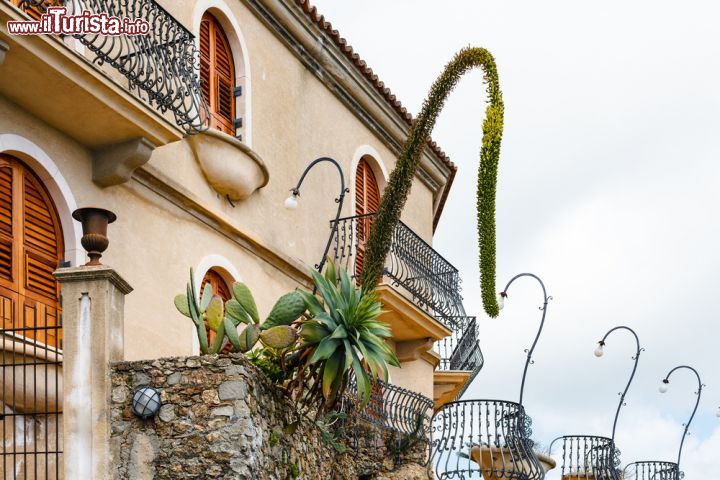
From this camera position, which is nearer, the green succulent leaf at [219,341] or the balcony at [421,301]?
the green succulent leaf at [219,341]

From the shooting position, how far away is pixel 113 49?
47.1 ft

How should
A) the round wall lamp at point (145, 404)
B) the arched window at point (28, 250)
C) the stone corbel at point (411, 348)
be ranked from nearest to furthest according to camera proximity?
the round wall lamp at point (145, 404) → the arched window at point (28, 250) → the stone corbel at point (411, 348)

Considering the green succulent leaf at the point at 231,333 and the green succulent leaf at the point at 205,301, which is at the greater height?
the green succulent leaf at the point at 205,301

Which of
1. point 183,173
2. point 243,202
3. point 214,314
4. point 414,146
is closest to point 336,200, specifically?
point 243,202

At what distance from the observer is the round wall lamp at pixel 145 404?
1145 centimetres

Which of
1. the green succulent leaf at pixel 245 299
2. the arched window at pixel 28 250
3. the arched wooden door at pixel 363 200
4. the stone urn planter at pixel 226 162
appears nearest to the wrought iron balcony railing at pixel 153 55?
the stone urn planter at pixel 226 162

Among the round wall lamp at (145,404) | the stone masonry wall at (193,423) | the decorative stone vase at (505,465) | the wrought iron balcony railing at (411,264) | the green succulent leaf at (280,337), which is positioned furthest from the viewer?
the wrought iron balcony railing at (411,264)

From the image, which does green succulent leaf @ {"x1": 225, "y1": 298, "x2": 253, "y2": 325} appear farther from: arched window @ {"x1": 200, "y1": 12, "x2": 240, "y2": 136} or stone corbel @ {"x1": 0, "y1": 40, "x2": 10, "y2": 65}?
arched window @ {"x1": 200, "y1": 12, "x2": 240, "y2": 136}

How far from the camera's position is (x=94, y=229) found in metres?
11.9

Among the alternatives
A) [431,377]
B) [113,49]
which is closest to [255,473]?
[113,49]

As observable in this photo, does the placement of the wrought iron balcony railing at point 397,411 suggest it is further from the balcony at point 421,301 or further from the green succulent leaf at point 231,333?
the green succulent leaf at point 231,333

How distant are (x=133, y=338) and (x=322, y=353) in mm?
2568

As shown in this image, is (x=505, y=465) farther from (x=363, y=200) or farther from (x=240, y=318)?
(x=240, y=318)

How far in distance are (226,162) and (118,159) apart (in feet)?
8.01
